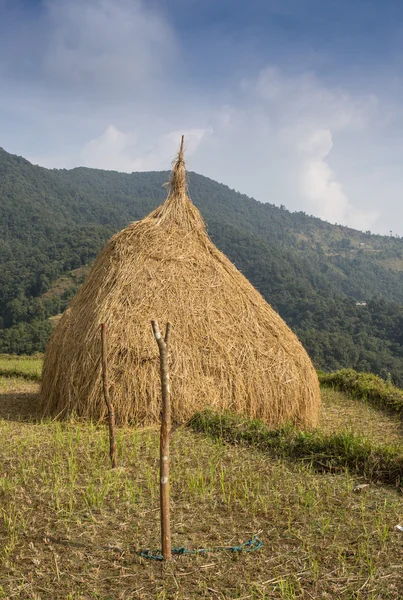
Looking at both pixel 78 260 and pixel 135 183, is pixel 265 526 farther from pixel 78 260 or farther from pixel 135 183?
pixel 135 183

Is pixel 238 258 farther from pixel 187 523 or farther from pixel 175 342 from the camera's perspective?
pixel 187 523

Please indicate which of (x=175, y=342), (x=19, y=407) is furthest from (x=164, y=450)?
(x=19, y=407)

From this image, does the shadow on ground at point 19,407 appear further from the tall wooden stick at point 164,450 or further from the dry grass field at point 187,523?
the tall wooden stick at point 164,450

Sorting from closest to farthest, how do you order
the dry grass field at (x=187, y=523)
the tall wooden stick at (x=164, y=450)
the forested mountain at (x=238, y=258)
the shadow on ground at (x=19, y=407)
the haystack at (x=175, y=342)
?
the dry grass field at (x=187, y=523) → the tall wooden stick at (x=164, y=450) → the haystack at (x=175, y=342) → the shadow on ground at (x=19, y=407) → the forested mountain at (x=238, y=258)

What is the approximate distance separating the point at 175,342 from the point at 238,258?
70730 millimetres

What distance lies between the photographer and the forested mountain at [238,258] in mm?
43094

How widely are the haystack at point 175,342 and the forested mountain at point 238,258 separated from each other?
3583 mm

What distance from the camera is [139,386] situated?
350 inches

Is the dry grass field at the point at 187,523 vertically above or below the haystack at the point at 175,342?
below

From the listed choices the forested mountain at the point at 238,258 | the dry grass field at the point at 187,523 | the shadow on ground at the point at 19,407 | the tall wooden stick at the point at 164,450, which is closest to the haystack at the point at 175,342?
the shadow on ground at the point at 19,407

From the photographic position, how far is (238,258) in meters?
79.5

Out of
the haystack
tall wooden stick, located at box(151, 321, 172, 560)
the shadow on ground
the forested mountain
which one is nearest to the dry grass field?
tall wooden stick, located at box(151, 321, 172, 560)

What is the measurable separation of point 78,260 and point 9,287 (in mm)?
10333

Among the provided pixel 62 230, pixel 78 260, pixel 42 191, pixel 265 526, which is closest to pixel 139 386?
pixel 265 526
